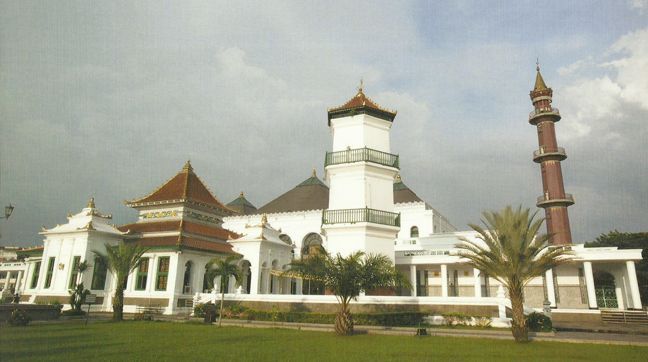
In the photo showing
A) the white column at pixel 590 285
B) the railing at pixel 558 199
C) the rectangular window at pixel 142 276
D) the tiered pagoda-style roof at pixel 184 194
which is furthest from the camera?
the railing at pixel 558 199

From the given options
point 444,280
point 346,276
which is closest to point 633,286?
point 444,280

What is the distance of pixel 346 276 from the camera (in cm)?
1662

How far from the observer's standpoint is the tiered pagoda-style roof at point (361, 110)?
25422mm

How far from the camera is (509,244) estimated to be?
51.8ft

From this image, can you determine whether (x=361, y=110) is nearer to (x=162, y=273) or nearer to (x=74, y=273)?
(x=162, y=273)

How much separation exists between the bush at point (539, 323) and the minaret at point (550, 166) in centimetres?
2452

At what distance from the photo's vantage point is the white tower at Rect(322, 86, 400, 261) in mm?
23188

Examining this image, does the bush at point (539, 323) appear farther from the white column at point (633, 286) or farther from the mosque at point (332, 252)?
the white column at point (633, 286)

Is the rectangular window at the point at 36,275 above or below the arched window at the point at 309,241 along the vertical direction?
below

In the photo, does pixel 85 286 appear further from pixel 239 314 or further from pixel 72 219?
pixel 239 314

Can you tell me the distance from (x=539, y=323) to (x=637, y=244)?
33.9 metres

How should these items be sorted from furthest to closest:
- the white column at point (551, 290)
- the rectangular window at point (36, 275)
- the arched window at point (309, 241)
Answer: the arched window at point (309, 241), the rectangular window at point (36, 275), the white column at point (551, 290)

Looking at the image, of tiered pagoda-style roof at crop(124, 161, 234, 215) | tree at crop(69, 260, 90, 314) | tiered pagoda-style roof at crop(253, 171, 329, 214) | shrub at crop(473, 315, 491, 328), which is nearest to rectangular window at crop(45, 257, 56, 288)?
tree at crop(69, 260, 90, 314)

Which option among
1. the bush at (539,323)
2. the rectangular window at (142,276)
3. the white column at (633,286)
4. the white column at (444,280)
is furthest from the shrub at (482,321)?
the rectangular window at (142,276)
